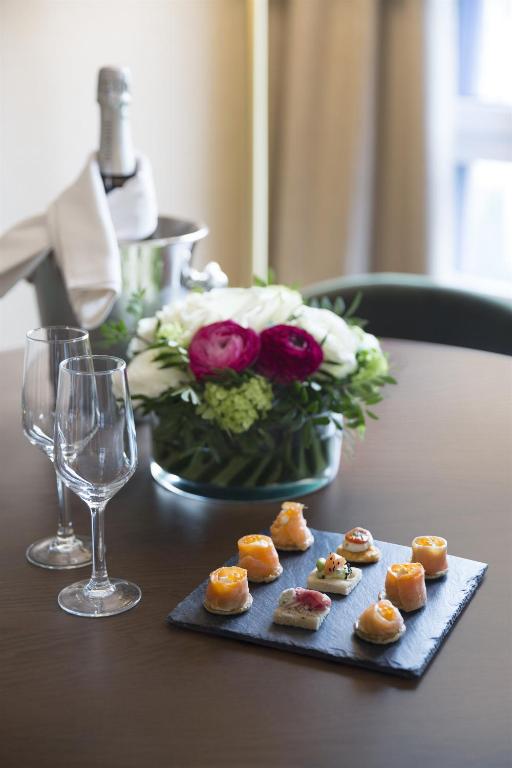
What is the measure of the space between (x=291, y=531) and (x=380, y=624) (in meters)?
0.20

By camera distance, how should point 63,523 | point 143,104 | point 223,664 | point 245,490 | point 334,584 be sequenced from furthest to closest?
point 143,104
point 245,490
point 63,523
point 334,584
point 223,664

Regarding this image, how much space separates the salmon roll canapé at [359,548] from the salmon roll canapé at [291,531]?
39 millimetres

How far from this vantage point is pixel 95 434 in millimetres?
847

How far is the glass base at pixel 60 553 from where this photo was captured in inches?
38.9

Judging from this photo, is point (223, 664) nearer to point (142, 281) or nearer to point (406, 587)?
point (406, 587)

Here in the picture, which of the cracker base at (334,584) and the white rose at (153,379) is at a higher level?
the white rose at (153,379)

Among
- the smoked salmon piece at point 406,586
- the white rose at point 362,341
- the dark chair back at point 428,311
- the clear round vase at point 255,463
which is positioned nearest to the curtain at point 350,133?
the dark chair back at point 428,311

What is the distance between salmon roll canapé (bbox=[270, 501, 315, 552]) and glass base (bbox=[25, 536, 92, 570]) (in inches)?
7.4

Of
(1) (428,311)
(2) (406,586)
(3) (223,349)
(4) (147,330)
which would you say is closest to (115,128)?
(4) (147,330)

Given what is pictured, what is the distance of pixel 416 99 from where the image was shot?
9.13ft

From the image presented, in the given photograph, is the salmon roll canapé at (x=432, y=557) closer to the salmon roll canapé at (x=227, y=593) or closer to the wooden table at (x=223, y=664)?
the wooden table at (x=223, y=664)

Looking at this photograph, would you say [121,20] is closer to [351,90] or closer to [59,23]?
[59,23]

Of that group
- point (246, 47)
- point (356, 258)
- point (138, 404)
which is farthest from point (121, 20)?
point (138, 404)

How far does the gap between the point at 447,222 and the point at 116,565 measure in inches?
83.2
